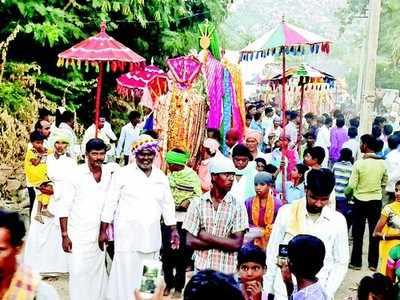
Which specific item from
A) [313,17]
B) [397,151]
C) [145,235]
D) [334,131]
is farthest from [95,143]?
[313,17]

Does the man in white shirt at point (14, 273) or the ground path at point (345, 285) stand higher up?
the man in white shirt at point (14, 273)

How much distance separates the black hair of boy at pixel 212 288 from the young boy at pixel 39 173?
6.05 meters

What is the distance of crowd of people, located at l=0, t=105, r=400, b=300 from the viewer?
474 centimetres

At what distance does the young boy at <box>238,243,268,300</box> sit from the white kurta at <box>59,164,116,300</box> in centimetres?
247

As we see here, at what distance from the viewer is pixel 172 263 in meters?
7.99

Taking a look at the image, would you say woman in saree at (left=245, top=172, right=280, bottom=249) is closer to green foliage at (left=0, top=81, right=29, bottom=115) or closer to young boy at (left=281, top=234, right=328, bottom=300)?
young boy at (left=281, top=234, right=328, bottom=300)

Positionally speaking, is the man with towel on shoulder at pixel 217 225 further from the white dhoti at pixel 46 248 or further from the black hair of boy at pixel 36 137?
the black hair of boy at pixel 36 137

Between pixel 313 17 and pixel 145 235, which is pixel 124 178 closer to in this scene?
pixel 145 235

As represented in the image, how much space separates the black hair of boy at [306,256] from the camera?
13.7ft

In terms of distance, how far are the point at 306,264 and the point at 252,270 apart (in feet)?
2.29

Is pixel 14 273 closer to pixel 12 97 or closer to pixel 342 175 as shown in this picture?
pixel 342 175

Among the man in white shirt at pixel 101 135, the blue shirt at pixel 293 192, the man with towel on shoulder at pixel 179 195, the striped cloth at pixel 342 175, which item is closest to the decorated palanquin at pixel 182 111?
the man in white shirt at pixel 101 135

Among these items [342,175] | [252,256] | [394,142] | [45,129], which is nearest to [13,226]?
[252,256]

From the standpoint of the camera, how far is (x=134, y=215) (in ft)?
22.3
